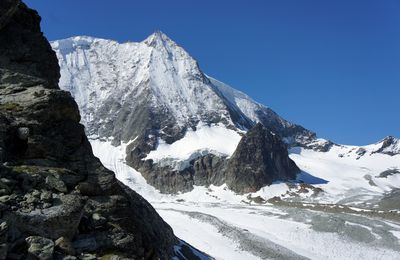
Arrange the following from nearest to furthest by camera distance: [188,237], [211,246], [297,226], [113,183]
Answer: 1. [113,183]
2. [211,246]
3. [188,237]
4. [297,226]

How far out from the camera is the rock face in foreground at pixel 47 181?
1748 cm

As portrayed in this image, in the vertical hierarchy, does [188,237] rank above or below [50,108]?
below

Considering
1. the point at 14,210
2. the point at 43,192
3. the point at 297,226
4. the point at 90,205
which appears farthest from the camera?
the point at 297,226

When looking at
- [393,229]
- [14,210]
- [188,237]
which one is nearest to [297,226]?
[393,229]

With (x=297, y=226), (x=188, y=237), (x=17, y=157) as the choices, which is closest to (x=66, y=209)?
(x=17, y=157)

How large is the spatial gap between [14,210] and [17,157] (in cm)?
488

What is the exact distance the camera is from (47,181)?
19.9m

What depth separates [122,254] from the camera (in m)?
19.8

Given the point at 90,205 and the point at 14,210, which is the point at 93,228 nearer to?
the point at 90,205

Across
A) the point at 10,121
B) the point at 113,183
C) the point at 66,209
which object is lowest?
the point at 66,209

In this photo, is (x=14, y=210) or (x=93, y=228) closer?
(x=14, y=210)

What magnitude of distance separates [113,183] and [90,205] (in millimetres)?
2233

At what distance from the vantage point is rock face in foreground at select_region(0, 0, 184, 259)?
17484 mm

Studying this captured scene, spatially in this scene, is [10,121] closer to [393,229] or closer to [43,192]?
[43,192]
